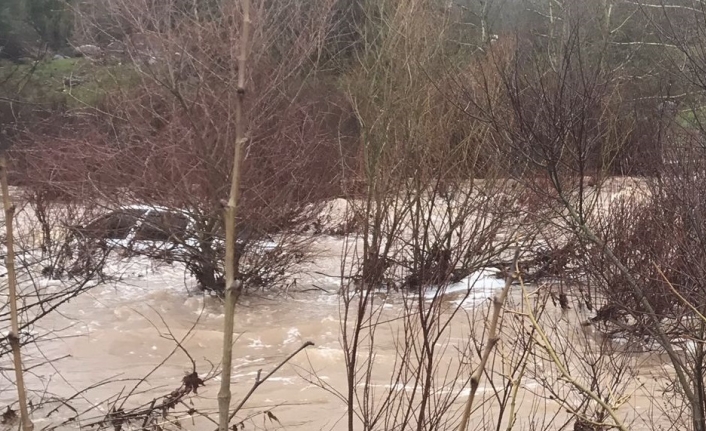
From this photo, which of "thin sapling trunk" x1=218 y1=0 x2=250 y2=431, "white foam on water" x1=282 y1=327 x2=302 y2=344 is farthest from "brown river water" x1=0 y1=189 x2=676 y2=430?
"thin sapling trunk" x1=218 y1=0 x2=250 y2=431

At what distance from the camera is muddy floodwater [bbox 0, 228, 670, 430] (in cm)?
533

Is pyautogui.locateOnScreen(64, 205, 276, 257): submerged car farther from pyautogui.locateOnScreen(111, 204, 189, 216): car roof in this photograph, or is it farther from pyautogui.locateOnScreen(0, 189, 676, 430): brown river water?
pyautogui.locateOnScreen(0, 189, 676, 430): brown river water

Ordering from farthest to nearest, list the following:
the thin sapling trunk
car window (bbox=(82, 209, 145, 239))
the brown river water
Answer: car window (bbox=(82, 209, 145, 239)) → the brown river water → the thin sapling trunk

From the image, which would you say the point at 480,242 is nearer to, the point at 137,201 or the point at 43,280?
the point at 137,201

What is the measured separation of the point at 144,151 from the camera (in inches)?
416

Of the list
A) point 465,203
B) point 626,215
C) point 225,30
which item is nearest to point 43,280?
point 225,30

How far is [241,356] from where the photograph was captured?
7.51 meters

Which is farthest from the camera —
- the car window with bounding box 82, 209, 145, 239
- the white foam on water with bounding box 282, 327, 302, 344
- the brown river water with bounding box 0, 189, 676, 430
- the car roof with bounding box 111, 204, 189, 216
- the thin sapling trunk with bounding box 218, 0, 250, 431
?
the car window with bounding box 82, 209, 145, 239

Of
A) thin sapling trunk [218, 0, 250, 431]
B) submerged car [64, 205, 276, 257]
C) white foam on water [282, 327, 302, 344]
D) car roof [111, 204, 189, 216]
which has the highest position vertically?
thin sapling trunk [218, 0, 250, 431]

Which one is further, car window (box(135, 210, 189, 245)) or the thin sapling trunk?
car window (box(135, 210, 189, 245))

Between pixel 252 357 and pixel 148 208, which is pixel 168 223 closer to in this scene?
pixel 148 208

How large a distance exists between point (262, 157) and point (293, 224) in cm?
120

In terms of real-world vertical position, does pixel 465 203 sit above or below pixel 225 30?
below

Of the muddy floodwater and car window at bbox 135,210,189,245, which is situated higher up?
car window at bbox 135,210,189,245
